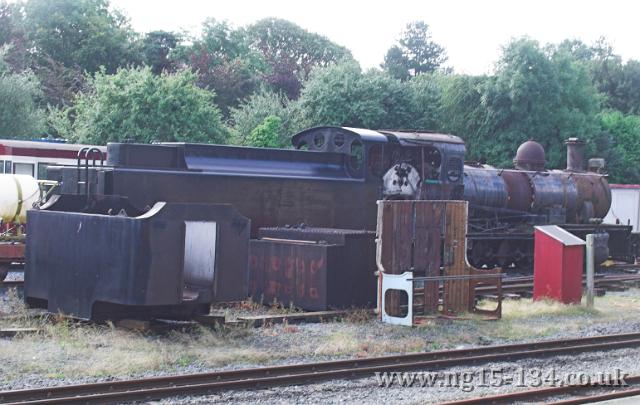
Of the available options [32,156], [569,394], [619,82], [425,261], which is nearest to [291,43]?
[619,82]

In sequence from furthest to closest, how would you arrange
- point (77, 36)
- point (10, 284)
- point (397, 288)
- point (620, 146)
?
1. point (77, 36)
2. point (620, 146)
3. point (10, 284)
4. point (397, 288)

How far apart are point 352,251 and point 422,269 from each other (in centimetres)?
111

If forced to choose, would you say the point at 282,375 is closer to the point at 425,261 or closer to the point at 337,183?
the point at 425,261

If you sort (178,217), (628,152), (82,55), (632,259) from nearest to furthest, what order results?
(178,217) → (632,259) → (628,152) → (82,55)

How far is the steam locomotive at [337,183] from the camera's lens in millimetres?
13273

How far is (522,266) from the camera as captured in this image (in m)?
21.4

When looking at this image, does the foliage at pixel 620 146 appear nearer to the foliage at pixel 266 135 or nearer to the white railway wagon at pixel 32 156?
the foliage at pixel 266 135

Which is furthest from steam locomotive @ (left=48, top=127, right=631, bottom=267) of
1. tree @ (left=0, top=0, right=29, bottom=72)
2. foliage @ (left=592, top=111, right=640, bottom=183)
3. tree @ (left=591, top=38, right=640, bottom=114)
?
tree @ (left=591, top=38, right=640, bottom=114)

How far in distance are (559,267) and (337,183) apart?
428 cm

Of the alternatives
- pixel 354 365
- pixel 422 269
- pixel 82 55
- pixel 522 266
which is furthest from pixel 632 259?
pixel 82 55

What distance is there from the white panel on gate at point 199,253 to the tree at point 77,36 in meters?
43.2

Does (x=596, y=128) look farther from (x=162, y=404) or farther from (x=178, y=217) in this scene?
(x=162, y=404)

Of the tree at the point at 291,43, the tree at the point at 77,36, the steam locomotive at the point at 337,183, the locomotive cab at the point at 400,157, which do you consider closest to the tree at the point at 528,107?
the steam locomotive at the point at 337,183

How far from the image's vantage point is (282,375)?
869 centimetres
